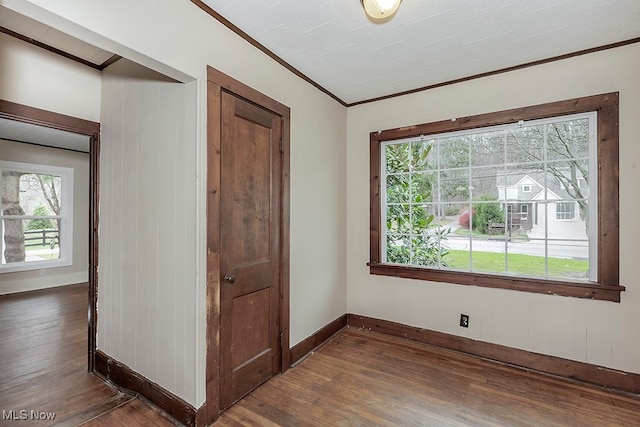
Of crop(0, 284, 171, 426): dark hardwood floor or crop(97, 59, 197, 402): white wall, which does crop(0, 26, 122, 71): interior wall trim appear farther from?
crop(0, 284, 171, 426): dark hardwood floor

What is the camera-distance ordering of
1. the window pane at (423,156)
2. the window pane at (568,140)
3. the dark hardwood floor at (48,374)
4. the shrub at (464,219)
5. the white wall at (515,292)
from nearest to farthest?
1. the dark hardwood floor at (48,374)
2. the white wall at (515,292)
3. the window pane at (568,140)
4. the shrub at (464,219)
5. the window pane at (423,156)

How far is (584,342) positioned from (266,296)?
2605mm

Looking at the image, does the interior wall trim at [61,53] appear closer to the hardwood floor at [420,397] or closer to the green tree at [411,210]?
the green tree at [411,210]

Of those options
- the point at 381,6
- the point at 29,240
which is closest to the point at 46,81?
the point at 381,6

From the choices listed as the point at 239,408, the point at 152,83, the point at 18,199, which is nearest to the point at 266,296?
the point at 239,408

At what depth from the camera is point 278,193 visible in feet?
8.16

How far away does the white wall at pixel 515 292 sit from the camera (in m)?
2.23

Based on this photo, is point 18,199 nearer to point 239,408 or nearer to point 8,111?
point 8,111

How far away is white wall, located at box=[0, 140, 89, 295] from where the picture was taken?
16.5ft

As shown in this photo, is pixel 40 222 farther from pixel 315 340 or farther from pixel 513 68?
pixel 513 68

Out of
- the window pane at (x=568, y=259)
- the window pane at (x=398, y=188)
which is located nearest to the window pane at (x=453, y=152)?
the window pane at (x=398, y=188)

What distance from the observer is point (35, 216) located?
535 centimetres

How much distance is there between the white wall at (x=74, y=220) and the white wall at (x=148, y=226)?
13.8 feet

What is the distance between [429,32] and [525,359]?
9.22 ft
